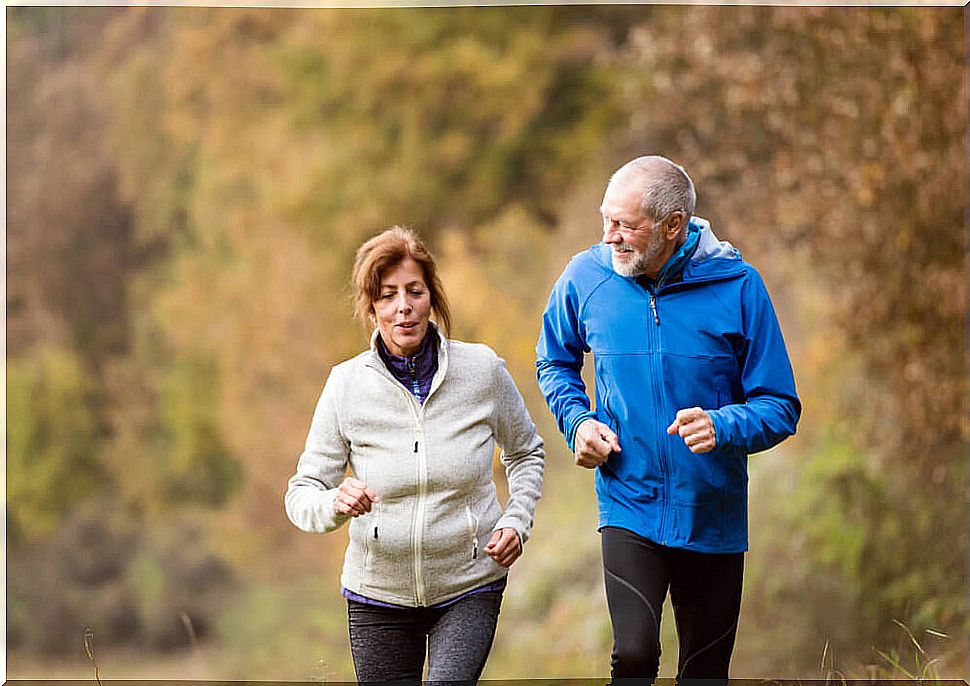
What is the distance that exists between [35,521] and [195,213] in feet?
4.71

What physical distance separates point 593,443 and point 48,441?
10.8ft

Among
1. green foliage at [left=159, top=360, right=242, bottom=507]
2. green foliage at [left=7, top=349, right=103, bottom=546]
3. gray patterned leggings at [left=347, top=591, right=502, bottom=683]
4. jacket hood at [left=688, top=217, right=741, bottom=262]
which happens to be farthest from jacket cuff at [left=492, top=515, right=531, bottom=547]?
green foliage at [left=7, top=349, right=103, bottom=546]

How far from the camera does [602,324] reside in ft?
9.09

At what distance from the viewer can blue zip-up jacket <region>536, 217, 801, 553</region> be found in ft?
8.89

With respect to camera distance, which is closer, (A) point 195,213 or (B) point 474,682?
(B) point 474,682

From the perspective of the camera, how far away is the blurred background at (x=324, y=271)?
16.4 ft

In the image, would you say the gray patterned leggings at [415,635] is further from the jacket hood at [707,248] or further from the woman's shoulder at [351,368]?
the jacket hood at [707,248]

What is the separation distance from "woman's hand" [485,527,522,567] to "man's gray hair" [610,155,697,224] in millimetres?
748

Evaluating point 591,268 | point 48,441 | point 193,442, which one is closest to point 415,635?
point 591,268

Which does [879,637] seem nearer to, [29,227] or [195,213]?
[195,213]

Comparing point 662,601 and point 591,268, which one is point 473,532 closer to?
point 662,601

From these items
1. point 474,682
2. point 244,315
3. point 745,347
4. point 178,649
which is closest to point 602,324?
point 745,347

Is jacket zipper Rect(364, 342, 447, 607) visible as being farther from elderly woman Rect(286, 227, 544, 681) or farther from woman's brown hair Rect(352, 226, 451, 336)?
woman's brown hair Rect(352, 226, 451, 336)

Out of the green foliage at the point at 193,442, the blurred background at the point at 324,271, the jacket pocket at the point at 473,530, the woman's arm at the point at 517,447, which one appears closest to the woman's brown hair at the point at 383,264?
the woman's arm at the point at 517,447
